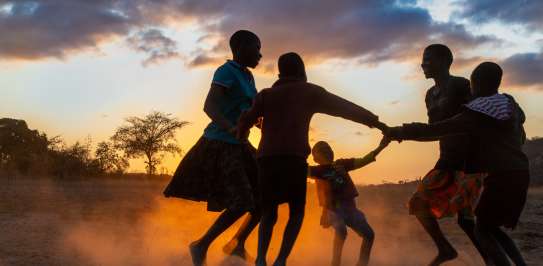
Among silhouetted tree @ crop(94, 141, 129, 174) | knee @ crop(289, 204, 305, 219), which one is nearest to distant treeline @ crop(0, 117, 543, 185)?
silhouetted tree @ crop(94, 141, 129, 174)

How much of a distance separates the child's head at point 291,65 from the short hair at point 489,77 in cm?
133

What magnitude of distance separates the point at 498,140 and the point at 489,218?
1.85 feet

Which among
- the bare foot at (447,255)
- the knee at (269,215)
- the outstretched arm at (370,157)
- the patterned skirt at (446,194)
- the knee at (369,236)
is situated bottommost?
the bare foot at (447,255)

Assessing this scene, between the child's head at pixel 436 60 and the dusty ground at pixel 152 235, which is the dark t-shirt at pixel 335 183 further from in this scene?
the child's head at pixel 436 60

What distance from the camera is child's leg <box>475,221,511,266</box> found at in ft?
14.8

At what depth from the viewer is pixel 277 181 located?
4535mm

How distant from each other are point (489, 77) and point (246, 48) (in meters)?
1.89

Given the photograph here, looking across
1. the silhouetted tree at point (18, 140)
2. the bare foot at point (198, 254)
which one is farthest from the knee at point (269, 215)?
the silhouetted tree at point (18, 140)

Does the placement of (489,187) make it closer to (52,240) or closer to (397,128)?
(397,128)

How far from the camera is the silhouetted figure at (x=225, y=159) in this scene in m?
4.95

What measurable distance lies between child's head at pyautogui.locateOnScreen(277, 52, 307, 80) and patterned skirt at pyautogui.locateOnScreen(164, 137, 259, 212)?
813mm

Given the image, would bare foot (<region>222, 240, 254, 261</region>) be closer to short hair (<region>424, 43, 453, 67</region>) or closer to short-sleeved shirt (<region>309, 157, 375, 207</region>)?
short-sleeved shirt (<region>309, 157, 375, 207</region>)

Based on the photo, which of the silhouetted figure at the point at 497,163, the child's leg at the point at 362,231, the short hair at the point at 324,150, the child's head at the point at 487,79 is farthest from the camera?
the short hair at the point at 324,150

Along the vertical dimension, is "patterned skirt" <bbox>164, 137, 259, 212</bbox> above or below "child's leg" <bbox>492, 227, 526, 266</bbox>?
above
